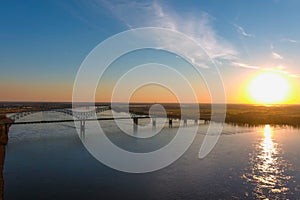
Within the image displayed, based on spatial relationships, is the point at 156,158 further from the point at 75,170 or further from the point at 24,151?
the point at 24,151

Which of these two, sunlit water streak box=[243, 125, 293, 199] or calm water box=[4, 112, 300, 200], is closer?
calm water box=[4, 112, 300, 200]

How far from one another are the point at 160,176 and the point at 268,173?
39.8ft

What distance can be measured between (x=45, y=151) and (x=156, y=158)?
56.1 feet

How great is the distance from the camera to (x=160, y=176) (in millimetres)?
30047

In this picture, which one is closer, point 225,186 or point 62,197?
point 62,197

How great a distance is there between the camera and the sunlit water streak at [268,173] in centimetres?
2488

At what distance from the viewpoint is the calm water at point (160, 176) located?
963 inches

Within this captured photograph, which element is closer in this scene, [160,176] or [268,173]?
[160,176]

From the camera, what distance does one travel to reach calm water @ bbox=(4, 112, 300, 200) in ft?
80.2

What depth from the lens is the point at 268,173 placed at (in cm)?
3067

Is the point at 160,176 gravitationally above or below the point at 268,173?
below

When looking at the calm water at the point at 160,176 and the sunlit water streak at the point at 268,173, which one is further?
the sunlit water streak at the point at 268,173

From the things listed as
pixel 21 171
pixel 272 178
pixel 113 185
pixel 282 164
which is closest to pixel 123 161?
pixel 113 185

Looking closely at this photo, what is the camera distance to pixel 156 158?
1532 inches
